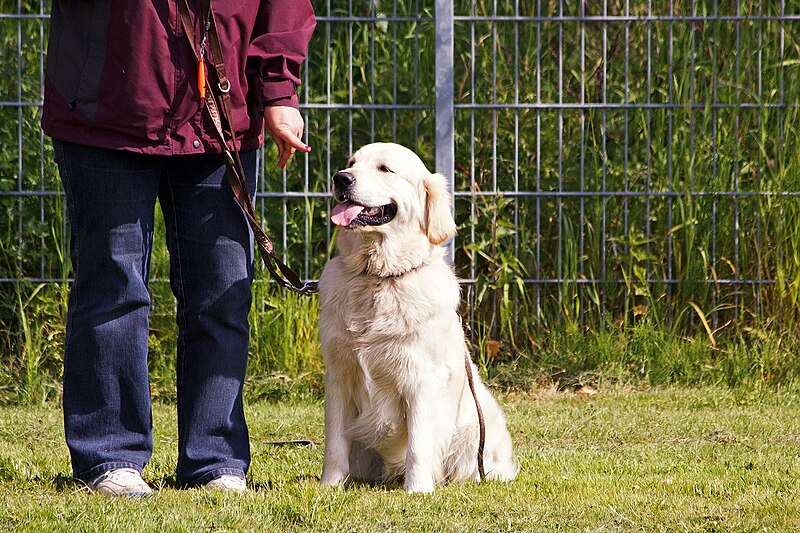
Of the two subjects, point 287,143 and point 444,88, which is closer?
point 287,143

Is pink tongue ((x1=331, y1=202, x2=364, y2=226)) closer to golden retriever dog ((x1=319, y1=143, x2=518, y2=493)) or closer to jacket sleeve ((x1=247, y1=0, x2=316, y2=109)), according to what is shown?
golden retriever dog ((x1=319, y1=143, x2=518, y2=493))

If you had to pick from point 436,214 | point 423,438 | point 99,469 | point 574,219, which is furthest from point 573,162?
point 99,469

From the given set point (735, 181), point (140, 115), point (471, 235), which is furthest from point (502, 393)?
point (140, 115)

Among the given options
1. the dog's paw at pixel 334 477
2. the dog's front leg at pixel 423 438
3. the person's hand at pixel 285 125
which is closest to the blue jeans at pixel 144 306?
the person's hand at pixel 285 125

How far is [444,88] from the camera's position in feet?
17.6

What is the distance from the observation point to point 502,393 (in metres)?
5.34

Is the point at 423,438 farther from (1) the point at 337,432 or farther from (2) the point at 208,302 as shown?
(2) the point at 208,302

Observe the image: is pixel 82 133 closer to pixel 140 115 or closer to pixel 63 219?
pixel 140 115

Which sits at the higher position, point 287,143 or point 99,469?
point 287,143

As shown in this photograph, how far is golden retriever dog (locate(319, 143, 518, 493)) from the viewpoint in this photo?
3180 mm

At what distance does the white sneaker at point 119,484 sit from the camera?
2.90 m

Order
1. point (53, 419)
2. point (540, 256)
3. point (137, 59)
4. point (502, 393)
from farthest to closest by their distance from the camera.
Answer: point (540, 256), point (502, 393), point (53, 419), point (137, 59)

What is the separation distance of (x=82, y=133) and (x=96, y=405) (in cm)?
78

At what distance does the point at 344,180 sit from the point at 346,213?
0.11m
